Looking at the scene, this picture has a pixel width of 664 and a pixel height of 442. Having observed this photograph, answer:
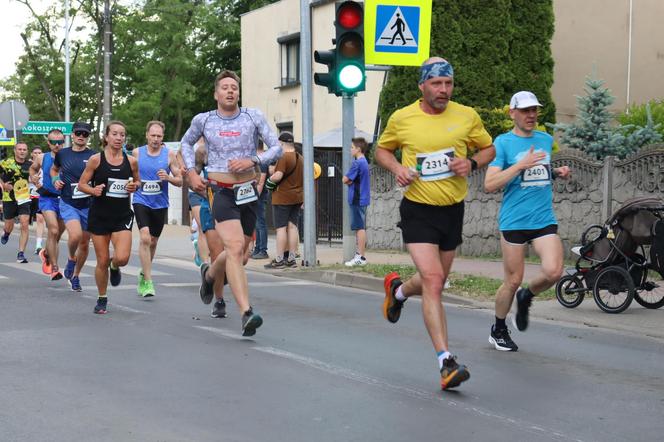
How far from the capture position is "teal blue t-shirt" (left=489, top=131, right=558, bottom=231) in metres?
7.82

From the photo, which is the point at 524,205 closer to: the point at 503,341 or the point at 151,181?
the point at 503,341

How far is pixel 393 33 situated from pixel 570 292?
5.01 meters

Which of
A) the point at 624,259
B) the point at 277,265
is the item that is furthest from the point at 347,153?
the point at 624,259

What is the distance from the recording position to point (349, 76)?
13.9m

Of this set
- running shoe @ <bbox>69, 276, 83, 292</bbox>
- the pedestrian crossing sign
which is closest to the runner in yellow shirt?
running shoe @ <bbox>69, 276, 83, 292</bbox>

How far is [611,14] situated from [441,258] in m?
23.3

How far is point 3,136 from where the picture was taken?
101 ft

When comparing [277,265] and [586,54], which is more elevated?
[586,54]

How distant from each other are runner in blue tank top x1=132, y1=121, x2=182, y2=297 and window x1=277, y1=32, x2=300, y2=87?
69.2ft

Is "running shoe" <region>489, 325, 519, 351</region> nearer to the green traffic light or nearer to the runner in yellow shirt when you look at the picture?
the runner in yellow shirt

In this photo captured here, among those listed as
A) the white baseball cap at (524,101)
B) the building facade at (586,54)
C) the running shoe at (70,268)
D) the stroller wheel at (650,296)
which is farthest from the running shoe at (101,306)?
the building facade at (586,54)

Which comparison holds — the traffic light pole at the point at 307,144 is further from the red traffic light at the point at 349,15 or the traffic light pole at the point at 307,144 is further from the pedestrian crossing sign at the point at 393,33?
the red traffic light at the point at 349,15

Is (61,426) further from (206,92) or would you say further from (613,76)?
(206,92)

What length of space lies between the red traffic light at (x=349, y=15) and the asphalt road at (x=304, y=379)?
467 centimetres
